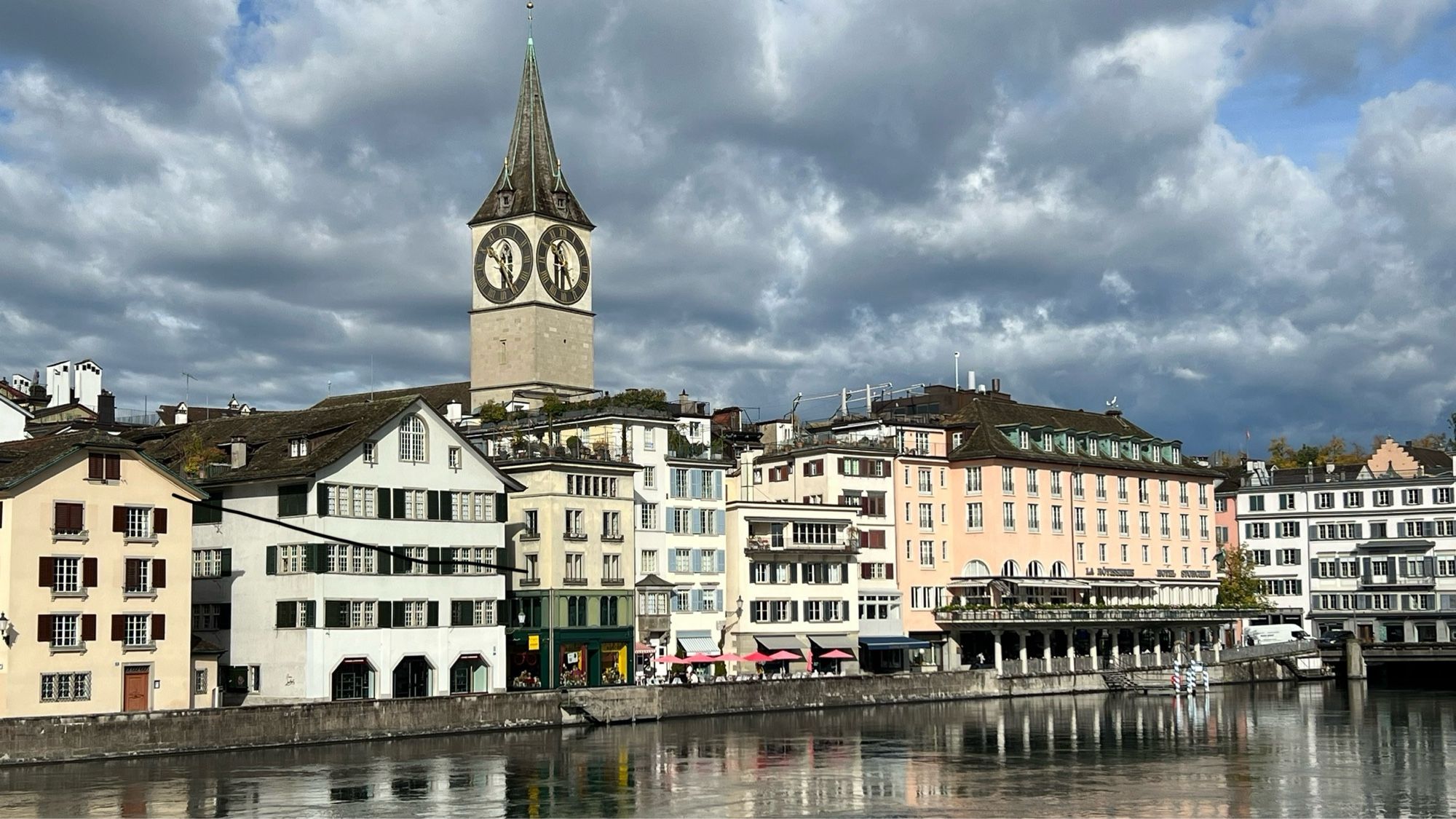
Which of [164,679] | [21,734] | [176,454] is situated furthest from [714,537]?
[21,734]

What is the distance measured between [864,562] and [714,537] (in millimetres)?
12924

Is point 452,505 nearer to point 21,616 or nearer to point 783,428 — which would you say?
point 21,616

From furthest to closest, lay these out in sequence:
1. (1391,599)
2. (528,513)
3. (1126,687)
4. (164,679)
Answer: (1391,599)
(1126,687)
(528,513)
(164,679)

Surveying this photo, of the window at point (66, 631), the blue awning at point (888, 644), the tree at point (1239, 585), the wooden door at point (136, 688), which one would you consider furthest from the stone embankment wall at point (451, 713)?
the tree at point (1239, 585)

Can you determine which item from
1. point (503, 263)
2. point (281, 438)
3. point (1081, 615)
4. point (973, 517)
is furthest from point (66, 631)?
point (503, 263)

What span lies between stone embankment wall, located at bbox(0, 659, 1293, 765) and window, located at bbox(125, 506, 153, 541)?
8.70m

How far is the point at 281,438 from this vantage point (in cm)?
9312

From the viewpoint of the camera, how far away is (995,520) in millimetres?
128375

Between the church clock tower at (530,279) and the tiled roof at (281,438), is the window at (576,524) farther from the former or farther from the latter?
the church clock tower at (530,279)

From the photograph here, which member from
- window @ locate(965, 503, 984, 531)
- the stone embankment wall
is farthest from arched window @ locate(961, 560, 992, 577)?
the stone embankment wall

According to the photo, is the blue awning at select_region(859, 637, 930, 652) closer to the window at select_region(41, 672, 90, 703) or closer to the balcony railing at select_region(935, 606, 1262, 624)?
the balcony railing at select_region(935, 606, 1262, 624)

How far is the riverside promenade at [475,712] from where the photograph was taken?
7056 centimetres

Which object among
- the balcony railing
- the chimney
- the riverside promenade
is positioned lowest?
the riverside promenade

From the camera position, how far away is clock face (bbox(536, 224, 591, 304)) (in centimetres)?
14750
